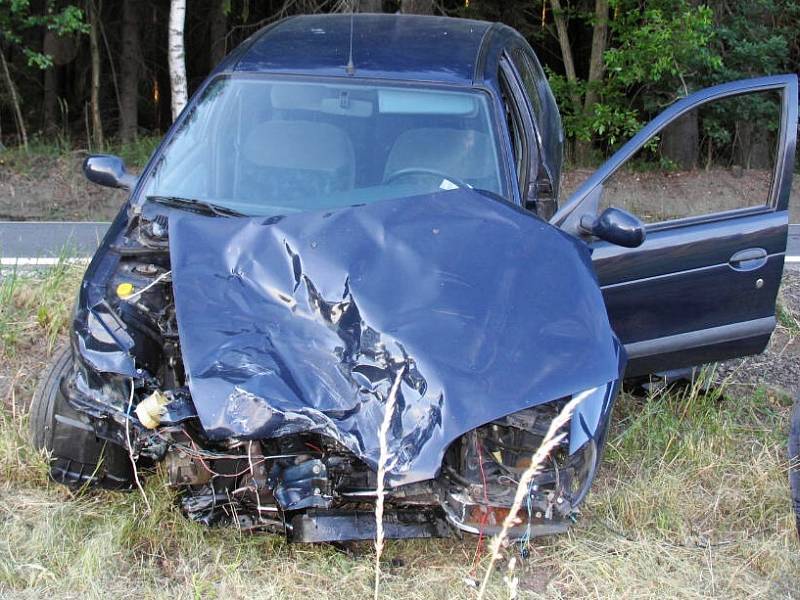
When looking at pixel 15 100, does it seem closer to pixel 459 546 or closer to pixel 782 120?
pixel 782 120

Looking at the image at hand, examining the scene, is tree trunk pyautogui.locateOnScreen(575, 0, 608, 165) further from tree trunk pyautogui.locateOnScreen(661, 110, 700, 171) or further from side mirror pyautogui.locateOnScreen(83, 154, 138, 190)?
side mirror pyautogui.locateOnScreen(83, 154, 138, 190)

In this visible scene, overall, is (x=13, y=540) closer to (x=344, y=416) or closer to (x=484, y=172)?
(x=344, y=416)

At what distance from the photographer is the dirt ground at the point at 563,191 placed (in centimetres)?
1066

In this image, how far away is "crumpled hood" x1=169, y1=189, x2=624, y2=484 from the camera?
2998 mm

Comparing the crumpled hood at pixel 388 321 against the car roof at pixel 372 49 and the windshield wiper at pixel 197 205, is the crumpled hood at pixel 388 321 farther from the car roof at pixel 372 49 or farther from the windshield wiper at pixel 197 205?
the car roof at pixel 372 49

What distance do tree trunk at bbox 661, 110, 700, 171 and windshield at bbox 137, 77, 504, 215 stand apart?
358 inches

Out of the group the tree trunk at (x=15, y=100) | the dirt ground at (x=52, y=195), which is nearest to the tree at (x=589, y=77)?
the dirt ground at (x=52, y=195)

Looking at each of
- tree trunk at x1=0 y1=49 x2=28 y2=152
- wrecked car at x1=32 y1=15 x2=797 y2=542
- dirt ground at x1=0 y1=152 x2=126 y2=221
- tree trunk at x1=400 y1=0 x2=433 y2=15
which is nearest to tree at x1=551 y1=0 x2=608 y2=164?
tree trunk at x1=400 y1=0 x2=433 y2=15

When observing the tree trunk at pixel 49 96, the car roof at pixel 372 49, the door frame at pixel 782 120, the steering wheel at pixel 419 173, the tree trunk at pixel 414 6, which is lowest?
the tree trunk at pixel 49 96

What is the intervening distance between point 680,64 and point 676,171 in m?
1.43

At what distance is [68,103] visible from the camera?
15852mm

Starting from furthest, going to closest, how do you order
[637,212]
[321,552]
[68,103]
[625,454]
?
[68,103], [637,212], [625,454], [321,552]

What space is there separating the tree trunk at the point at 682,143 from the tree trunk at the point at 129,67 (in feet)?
24.7

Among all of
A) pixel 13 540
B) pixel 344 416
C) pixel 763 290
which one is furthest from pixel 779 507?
pixel 13 540
